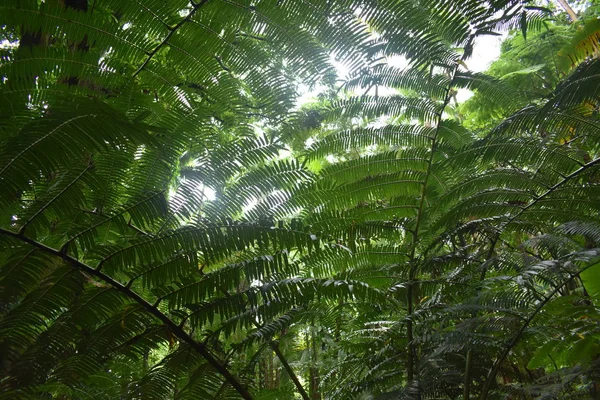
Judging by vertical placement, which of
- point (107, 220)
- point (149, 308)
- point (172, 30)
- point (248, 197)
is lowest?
point (149, 308)

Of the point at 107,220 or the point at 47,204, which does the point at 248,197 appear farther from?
the point at 47,204

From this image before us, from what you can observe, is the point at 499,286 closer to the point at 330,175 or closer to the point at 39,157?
the point at 330,175

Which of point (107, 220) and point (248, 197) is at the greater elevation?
point (248, 197)

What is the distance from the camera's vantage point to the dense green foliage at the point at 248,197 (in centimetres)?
127

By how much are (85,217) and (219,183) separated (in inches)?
20.2

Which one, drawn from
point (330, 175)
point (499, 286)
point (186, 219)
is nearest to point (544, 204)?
point (499, 286)

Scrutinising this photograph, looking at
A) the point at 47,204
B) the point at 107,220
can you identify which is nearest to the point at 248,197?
the point at 107,220

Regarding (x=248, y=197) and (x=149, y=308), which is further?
(x=248, y=197)

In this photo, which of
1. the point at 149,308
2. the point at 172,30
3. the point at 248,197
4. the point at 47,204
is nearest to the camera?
the point at 47,204

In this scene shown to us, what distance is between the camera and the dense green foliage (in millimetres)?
1267

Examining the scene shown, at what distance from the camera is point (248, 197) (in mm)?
1820

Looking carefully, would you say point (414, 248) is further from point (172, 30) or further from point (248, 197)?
point (172, 30)

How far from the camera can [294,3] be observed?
1407mm

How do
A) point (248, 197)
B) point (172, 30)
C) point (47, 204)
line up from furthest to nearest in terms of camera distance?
point (248, 197) < point (172, 30) < point (47, 204)
